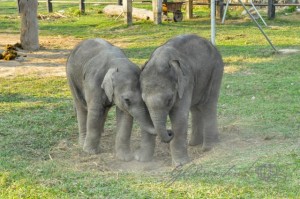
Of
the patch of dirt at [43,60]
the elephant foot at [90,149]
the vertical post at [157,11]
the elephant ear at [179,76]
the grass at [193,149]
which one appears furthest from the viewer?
the vertical post at [157,11]

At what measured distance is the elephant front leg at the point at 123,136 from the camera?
6668mm

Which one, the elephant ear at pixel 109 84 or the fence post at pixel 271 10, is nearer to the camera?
the elephant ear at pixel 109 84

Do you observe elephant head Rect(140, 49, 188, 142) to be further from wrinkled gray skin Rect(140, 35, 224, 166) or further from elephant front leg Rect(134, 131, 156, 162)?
elephant front leg Rect(134, 131, 156, 162)

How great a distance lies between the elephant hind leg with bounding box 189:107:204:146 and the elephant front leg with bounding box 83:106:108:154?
1.09 metres

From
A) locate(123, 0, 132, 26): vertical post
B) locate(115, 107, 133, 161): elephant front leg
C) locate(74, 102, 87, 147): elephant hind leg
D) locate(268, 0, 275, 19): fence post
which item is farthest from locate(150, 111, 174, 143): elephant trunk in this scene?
Answer: locate(268, 0, 275, 19): fence post

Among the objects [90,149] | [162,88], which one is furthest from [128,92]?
[90,149]

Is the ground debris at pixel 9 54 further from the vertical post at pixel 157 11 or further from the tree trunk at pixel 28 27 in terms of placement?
the vertical post at pixel 157 11

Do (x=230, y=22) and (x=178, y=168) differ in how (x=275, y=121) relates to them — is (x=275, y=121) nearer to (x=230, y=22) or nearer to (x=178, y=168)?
(x=178, y=168)

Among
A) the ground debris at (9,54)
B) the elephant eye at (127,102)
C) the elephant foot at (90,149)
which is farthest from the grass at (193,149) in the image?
the ground debris at (9,54)

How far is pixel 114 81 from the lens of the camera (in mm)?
6320

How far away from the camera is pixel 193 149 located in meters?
7.28

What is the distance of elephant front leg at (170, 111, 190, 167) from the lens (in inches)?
249

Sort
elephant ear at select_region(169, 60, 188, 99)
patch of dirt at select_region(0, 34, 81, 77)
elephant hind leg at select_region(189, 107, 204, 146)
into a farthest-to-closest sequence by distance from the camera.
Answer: patch of dirt at select_region(0, 34, 81, 77) < elephant hind leg at select_region(189, 107, 204, 146) < elephant ear at select_region(169, 60, 188, 99)

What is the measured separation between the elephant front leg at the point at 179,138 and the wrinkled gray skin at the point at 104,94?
0.83 feet
